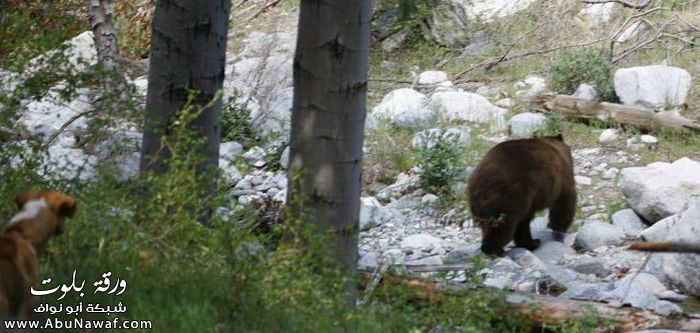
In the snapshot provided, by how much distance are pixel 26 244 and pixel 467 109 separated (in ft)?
29.7

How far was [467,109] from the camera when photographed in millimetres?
13594

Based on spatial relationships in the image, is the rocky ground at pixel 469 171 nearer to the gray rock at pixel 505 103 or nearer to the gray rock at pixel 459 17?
the gray rock at pixel 505 103

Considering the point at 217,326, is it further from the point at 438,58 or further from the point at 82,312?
the point at 438,58

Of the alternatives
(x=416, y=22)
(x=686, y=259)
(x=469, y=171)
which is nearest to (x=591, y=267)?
(x=686, y=259)

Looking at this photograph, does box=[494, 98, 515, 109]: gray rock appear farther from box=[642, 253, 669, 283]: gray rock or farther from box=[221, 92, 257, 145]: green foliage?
box=[642, 253, 669, 283]: gray rock

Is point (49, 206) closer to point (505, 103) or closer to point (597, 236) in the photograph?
point (597, 236)

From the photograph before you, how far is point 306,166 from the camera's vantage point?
6.64 m

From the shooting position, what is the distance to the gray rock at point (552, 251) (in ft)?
33.1

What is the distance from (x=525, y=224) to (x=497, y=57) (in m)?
5.47

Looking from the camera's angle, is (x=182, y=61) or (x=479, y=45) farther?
(x=479, y=45)

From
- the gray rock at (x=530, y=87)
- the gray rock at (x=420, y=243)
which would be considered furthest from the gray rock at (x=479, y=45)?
the gray rock at (x=420, y=243)

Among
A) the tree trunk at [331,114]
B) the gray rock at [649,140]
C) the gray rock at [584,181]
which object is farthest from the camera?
the gray rock at [649,140]

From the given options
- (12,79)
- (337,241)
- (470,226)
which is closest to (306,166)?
(337,241)

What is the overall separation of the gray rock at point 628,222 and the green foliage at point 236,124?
14.3 feet
